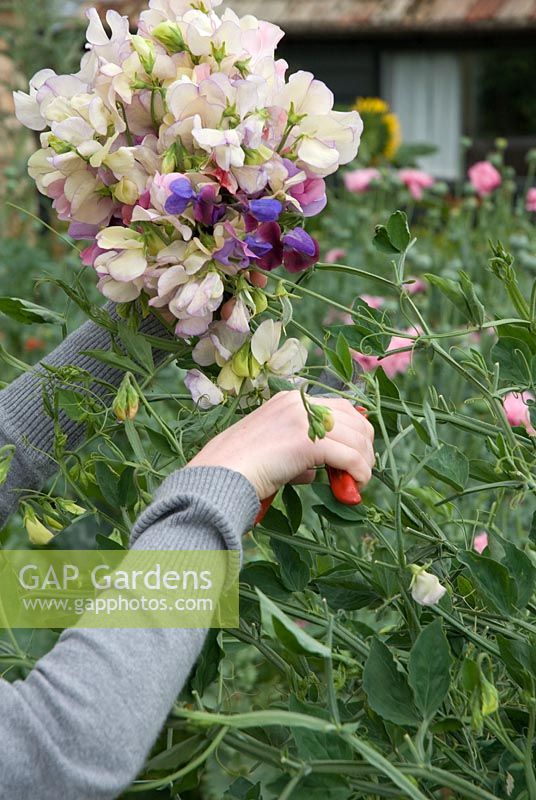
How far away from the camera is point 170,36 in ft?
2.38

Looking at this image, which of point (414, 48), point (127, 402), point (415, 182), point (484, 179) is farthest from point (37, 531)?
point (414, 48)

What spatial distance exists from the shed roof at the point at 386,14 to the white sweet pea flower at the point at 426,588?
7.26 m

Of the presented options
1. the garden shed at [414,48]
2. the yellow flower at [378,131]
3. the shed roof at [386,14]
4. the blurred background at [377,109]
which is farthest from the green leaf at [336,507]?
the shed roof at [386,14]

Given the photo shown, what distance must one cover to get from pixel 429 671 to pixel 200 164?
0.34m

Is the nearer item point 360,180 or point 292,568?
point 292,568

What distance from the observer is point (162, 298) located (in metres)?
0.73

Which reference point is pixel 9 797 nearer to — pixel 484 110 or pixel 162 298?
pixel 162 298

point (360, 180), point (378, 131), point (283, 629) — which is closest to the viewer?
point (283, 629)

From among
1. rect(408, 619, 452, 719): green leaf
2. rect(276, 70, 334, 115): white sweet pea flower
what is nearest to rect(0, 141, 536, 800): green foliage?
rect(408, 619, 452, 719): green leaf

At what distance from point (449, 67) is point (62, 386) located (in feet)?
29.0

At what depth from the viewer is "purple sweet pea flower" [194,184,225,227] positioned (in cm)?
70

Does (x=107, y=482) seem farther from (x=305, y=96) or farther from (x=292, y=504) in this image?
(x=305, y=96)

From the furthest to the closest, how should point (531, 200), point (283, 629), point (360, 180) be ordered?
point (360, 180) < point (531, 200) < point (283, 629)

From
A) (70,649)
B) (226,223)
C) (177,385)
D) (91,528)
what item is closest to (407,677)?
(70,649)
